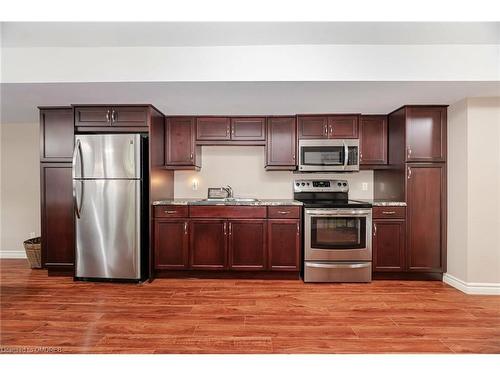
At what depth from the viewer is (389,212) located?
11.0 feet

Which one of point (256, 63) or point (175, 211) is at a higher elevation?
point (256, 63)

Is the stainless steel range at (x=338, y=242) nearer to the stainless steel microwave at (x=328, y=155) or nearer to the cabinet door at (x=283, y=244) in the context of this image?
the cabinet door at (x=283, y=244)

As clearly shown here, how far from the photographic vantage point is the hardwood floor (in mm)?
1980

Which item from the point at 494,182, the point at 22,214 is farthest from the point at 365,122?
the point at 22,214

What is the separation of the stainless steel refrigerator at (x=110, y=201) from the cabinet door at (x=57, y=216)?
0.35 m

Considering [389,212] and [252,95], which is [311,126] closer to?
[252,95]

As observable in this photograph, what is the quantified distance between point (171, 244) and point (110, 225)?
701 millimetres

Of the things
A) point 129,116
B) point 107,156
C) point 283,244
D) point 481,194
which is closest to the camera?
point 481,194

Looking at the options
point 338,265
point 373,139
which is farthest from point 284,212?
point 373,139

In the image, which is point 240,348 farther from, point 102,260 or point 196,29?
point 196,29

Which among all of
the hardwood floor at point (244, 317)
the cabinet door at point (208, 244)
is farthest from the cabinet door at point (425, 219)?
the cabinet door at point (208, 244)

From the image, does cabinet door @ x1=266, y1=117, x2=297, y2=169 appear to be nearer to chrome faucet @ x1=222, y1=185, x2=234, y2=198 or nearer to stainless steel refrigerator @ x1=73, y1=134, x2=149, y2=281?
chrome faucet @ x1=222, y1=185, x2=234, y2=198

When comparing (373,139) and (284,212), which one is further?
(373,139)
